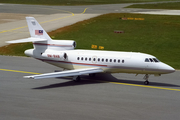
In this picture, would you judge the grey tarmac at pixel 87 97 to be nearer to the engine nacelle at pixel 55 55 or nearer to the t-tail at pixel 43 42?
the engine nacelle at pixel 55 55

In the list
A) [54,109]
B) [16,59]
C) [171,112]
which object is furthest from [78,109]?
[16,59]

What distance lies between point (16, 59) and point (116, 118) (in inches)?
947

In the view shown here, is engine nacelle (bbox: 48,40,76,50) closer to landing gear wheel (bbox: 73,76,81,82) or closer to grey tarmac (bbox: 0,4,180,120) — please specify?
grey tarmac (bbox: 0,4,180,120)

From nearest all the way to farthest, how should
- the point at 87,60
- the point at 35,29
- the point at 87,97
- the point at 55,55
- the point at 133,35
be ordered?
the point at 87,97 < the point at 87,60 < the point at 55,55 < the point at 35,29 < the point at 133,35

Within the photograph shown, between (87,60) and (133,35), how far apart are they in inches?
1131

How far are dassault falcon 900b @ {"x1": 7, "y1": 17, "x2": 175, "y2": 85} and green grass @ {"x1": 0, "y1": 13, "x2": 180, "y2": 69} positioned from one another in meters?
9.94

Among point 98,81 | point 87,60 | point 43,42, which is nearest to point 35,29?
point 43,42

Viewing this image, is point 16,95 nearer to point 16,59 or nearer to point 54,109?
point 54,109

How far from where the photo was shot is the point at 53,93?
27109mm

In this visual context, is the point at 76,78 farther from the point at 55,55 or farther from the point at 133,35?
the point at 133,35

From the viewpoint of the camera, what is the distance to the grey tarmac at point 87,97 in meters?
22.2

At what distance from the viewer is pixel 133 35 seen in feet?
191

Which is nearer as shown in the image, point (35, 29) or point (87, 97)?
point (87, 97)

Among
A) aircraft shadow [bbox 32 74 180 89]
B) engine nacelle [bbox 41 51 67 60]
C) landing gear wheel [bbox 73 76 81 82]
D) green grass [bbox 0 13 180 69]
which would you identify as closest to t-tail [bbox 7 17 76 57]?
engine nacelle [bbox 41 51 67 60]
